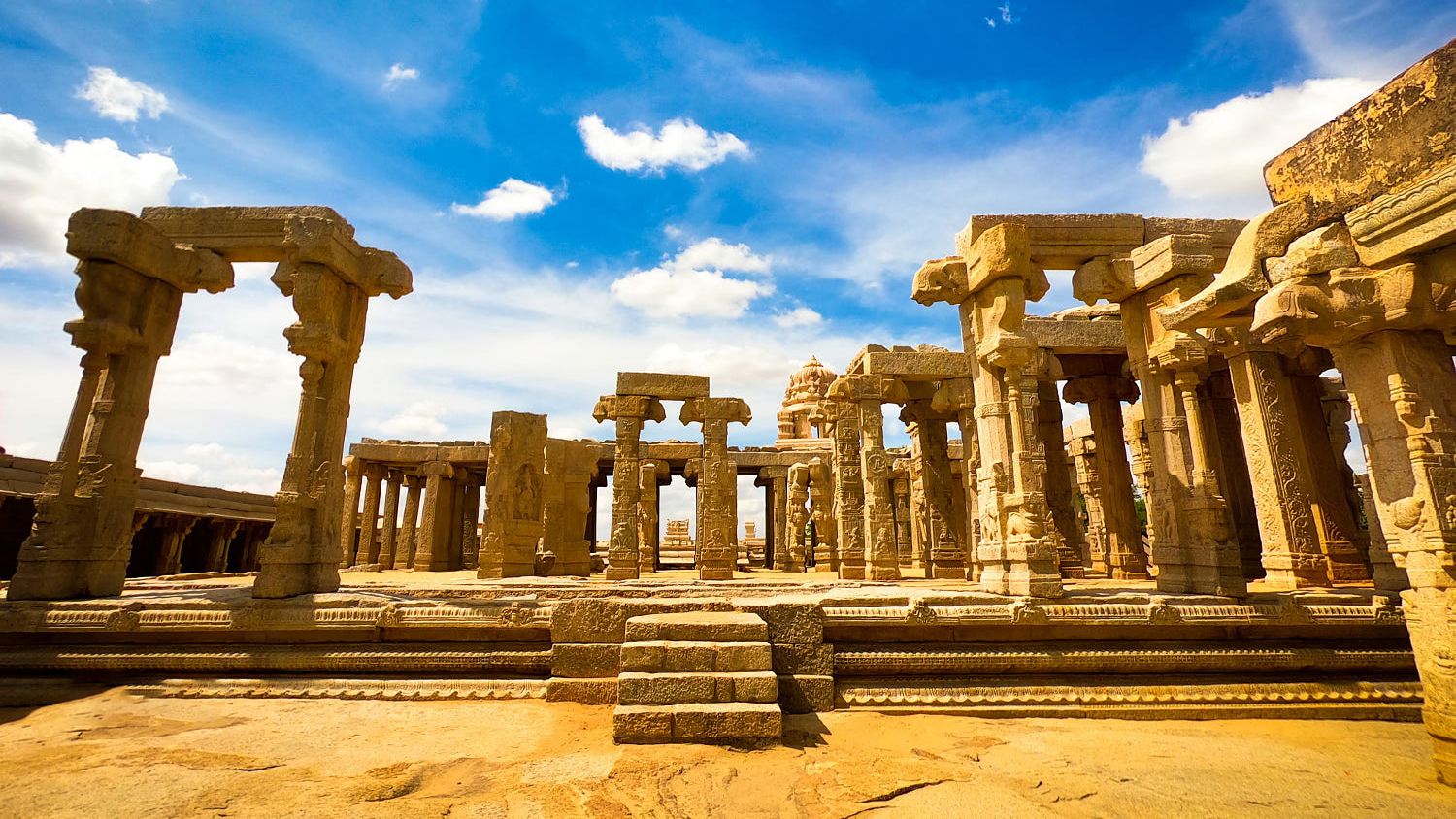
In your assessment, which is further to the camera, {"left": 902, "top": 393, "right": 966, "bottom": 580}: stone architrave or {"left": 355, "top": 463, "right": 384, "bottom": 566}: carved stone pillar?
{"left": 355, "top": 463, "right": 384, "bottom": 566}: carved stone pillar

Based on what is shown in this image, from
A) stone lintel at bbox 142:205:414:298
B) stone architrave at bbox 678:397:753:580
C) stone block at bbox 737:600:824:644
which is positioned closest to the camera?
stone block at bbox 737:600:824:644

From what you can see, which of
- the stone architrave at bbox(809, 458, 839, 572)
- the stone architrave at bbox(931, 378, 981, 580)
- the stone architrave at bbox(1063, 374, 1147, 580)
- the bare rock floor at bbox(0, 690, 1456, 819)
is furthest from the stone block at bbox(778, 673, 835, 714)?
the stone architrave at bbox(809, 458, 839, 572)

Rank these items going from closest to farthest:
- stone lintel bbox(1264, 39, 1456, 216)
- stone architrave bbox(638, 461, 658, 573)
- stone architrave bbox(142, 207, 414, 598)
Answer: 1. stone lintel bbox(1264, 39, 1456, 216)
2. stone architrave bbox(142, 207, 414, 598)
3. stone architrave bbox(638, 461, 658, 573)

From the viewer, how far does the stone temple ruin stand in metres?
4.57

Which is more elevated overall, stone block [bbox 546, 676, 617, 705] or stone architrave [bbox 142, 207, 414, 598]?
stone architrave [bbox 142, 207, 414, 598]

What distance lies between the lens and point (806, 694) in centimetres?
563

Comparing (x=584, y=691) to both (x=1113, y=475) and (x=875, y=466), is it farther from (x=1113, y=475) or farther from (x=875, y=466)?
(x=1113, y=475)

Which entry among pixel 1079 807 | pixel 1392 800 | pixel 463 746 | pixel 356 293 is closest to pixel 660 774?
Answer: pixel 463 746

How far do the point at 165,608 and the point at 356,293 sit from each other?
4.49m

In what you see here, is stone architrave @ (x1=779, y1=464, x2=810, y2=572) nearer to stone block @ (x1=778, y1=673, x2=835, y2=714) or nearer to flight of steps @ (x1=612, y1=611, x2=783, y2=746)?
stone block @ (x1=778, y1=673, x2=835, y2=714)

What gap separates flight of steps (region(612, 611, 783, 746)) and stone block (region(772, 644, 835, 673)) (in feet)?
1.16

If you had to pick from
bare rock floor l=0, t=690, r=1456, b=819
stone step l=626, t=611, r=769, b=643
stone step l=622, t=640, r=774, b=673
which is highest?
stone step l=626, t=611, r=769, b=643

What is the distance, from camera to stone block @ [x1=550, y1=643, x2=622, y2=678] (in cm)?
591

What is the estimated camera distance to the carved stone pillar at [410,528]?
2298 cm
